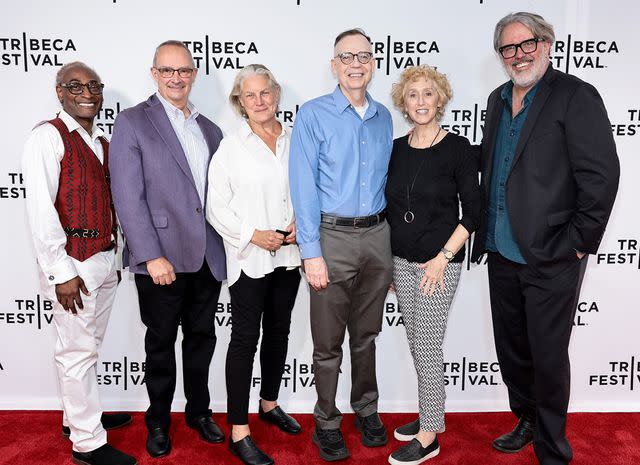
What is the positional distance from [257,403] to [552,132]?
7.18 feet

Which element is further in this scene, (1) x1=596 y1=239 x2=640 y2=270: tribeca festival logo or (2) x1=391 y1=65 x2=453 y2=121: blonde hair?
(1) x1=596 y1=239 x2=640 y2=270: tribeca festival logo

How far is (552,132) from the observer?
2258 mm

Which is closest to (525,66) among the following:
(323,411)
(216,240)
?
(216,240)

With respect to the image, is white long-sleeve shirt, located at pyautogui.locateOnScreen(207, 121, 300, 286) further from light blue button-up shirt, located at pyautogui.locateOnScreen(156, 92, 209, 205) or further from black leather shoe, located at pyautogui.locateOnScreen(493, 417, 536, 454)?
black leather shoe, located at pyautogui.locateOnScreen(493, 417, 536, 454)

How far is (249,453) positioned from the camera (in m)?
2.57

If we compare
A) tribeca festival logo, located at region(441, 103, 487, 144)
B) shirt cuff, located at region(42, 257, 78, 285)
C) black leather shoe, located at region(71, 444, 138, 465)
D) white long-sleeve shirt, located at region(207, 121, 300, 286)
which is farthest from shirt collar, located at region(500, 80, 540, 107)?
black leather shoe, located at region(71, 444, 138, 465)

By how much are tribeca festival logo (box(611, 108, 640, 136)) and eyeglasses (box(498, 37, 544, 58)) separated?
1.06 m

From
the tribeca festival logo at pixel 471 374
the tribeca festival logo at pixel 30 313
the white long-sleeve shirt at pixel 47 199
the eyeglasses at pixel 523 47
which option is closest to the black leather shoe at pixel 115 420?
the tribeca festival logo at pixel 30 313

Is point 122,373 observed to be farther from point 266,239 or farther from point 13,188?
point 266,239

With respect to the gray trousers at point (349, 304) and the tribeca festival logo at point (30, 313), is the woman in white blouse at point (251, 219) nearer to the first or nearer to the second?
the gray trousers at point (349, 304)

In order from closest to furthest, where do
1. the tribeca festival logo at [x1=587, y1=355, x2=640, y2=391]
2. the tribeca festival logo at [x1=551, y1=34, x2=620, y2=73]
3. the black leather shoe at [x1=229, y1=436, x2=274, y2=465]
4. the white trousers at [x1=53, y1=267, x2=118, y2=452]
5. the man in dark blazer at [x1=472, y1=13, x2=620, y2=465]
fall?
the man in dark blazer at [x1=472, y1=13, x2=620, y2=465], the white trousers at [x1=53, y1=267, x2=118, y2=452], the black leather shoe at [x1=229, y1=436, x2=274, y2=465], the tribeca festival logo at [x1=551, y1=34, x2=620, y2=73], the tribeca festival logo at [x1=587, y1=355, x2=640, y2=391]

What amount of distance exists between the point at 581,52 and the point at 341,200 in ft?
5.57

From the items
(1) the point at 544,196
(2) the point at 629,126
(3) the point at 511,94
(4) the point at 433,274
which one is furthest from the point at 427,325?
(2) the point at 629,126

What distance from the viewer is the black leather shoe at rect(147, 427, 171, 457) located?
104 inches
